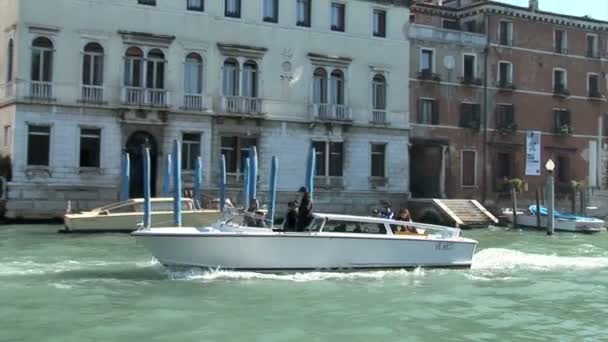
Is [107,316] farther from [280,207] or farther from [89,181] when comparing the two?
[280,207]

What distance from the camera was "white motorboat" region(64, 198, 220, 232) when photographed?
2173cm

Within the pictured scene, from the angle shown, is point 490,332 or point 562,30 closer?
point 490,332

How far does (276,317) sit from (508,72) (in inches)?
1114

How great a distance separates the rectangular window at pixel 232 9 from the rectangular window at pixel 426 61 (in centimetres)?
887

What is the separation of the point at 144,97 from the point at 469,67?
15.4m

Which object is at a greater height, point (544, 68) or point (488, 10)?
point (488, 10)

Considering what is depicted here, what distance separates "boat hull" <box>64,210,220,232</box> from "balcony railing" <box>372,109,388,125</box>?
36.1 feet

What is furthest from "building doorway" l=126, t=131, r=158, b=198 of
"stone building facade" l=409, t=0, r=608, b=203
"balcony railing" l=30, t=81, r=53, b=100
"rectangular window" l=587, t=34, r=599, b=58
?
"rectangular window" l=587, t=34, r=599, b=58

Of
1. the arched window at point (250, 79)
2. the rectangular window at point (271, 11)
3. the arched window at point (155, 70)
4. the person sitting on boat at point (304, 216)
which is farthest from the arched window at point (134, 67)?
the person sitting on boat at point (304, 216)

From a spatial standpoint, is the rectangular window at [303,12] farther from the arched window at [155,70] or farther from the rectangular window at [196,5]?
the arched window at [155,70]

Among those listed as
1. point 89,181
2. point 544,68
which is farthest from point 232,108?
point 544,68

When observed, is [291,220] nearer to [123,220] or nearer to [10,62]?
[123,220]

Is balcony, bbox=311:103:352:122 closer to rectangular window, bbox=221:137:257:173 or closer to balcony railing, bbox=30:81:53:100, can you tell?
rectangular window, bbox=221:137:257:173

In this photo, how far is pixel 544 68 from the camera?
36.5 meters
